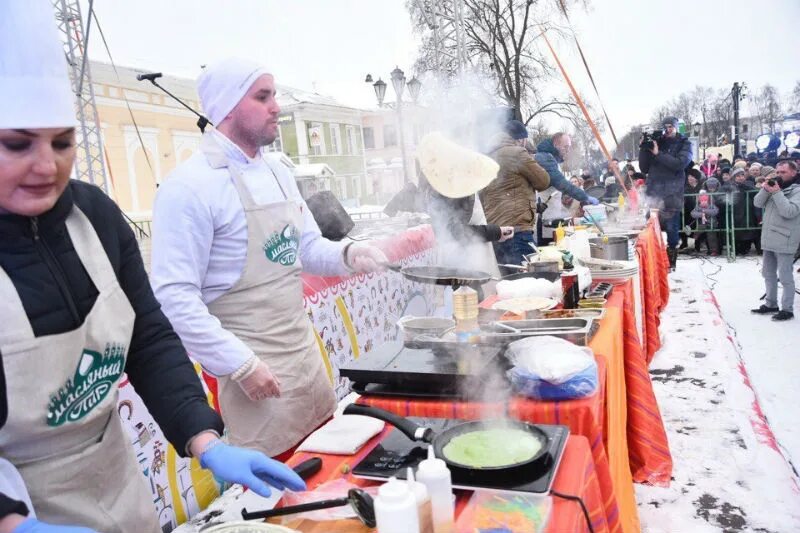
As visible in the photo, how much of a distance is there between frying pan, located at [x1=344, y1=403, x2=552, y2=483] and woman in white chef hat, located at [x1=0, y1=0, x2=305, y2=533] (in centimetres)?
28

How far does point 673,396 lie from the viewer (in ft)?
12.4

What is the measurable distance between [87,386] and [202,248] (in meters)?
0.81

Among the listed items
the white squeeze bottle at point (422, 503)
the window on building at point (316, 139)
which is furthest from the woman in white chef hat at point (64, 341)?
the window on building at point (316, 139)

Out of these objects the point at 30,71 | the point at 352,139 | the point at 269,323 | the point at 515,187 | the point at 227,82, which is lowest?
the point at 269,323

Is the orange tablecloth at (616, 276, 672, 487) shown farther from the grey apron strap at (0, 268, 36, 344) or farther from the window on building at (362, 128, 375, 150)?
the window on building at (362, 128, 375, 150)

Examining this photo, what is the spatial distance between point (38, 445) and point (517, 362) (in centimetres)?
138

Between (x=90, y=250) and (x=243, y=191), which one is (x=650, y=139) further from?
(x=90, y=250)

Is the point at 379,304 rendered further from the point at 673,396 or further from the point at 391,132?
the point at 391,132

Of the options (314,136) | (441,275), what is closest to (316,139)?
(314,136)

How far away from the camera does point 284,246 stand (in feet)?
7.06

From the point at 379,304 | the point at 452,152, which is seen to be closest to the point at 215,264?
the point at 452,152

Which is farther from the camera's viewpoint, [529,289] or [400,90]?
[400,90]

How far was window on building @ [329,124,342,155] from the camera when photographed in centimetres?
3416

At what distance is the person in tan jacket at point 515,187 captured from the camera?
5.13 meters
